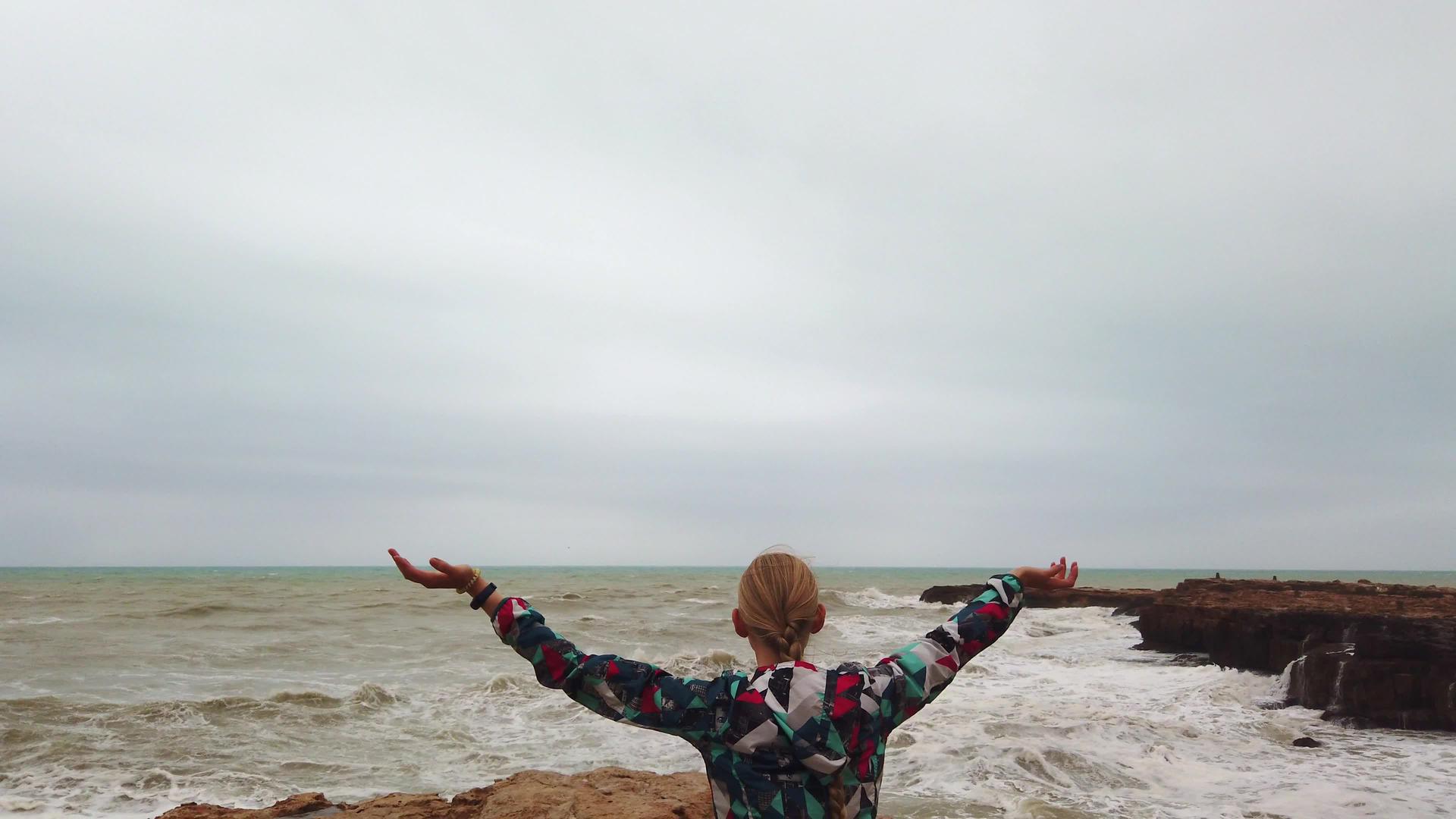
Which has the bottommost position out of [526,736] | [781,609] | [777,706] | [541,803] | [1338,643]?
[526,736]

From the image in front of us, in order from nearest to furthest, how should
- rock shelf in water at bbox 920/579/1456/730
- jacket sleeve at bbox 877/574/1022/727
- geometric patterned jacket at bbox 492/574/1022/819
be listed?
geometric patterned jacket at bbox 492/574/1022/819
jacket sleeve at bbox 877/574/1022/727
rock shelf in water at bbox 920/579/1456/730

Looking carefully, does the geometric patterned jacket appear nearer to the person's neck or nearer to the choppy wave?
the person's neck

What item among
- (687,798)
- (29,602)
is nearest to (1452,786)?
(687,798)

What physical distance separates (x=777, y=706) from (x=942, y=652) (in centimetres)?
47

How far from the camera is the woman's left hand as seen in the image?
220 centimetres

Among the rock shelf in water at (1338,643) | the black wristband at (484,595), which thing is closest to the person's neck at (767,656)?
the black wristband at (484,595)

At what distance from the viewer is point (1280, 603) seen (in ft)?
64.9

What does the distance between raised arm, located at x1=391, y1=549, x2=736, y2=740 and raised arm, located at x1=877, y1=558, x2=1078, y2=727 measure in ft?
1.38

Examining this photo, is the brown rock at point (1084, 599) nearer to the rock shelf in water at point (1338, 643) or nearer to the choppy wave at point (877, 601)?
the choppy wave at point (877, 601)

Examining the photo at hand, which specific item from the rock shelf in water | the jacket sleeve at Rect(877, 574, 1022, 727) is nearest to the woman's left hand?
the jacket sleeve at Rect(877, 574, 1022, 727)

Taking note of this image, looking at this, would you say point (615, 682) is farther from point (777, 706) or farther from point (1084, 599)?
point (1084, 599)

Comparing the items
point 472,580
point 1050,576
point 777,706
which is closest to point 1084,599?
Result: point 1050,576

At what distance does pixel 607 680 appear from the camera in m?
2.16

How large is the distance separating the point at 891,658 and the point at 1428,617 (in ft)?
52.7
